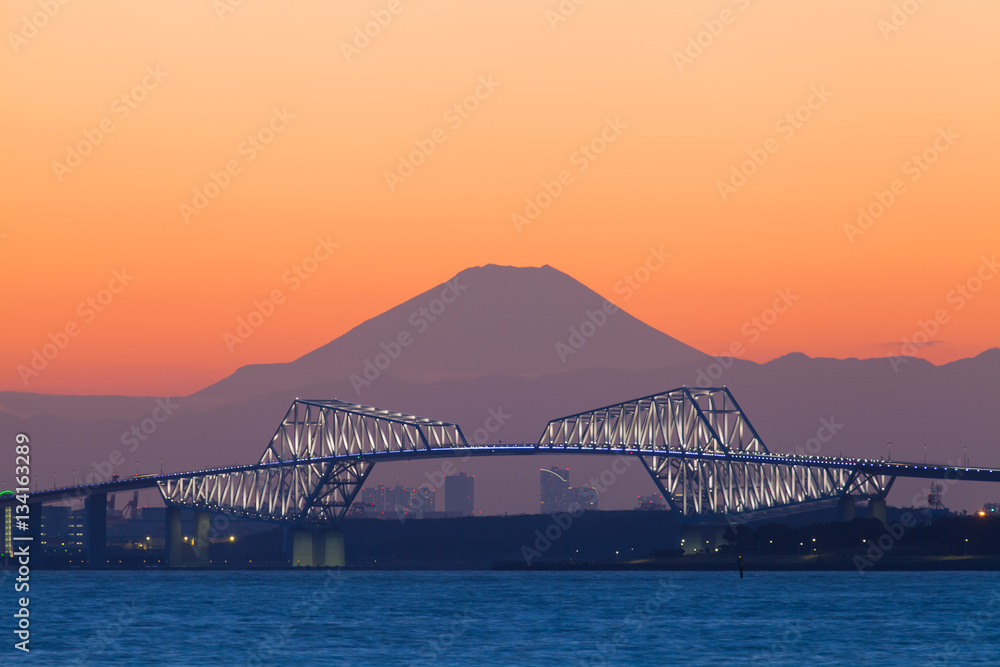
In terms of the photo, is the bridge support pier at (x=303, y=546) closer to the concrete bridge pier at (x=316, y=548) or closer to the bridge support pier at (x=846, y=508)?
the concrete bridge pier at (x=316, y=548)

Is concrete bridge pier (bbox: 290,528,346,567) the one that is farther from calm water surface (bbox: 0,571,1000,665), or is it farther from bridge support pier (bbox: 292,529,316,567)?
calm water surface (bbox: 0,571,1000,665)

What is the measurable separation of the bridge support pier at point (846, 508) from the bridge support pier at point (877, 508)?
7.53 feet

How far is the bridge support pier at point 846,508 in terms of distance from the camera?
588 ft

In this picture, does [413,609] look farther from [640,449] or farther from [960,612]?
[640,449]

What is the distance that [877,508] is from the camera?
581ft

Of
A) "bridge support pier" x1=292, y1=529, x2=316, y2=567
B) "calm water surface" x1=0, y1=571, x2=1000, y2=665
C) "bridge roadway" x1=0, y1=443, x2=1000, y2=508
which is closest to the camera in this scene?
"calm water surface" x1=0, y1=571, x2=1000, y2=665

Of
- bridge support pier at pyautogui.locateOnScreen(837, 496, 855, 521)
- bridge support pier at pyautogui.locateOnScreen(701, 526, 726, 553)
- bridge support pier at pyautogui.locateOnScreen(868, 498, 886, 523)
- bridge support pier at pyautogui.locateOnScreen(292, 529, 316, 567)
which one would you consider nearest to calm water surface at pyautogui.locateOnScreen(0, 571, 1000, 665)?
bridge support pier at pyautogui.locateOnScreen(868, 498, 886, 523)

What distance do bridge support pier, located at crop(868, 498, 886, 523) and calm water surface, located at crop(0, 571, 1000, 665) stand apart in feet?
136

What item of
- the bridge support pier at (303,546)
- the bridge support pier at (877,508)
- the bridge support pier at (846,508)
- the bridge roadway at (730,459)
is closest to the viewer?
the bridge roadway at (730,459)

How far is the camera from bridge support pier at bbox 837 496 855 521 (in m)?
179

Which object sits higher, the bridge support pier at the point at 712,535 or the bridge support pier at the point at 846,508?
the bridge support pier at the point at 846,508

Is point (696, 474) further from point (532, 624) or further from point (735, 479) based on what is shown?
point (532, 624)

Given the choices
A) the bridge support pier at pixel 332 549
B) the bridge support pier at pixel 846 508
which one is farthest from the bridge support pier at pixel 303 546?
the bridge support pier at pixel 846 508

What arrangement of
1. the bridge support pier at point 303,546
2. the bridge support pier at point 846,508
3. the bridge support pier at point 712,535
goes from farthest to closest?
the bridge support pier at point 303,546 < the bridge support pier at point 712,535 < the bridge support pier at point 846,508
